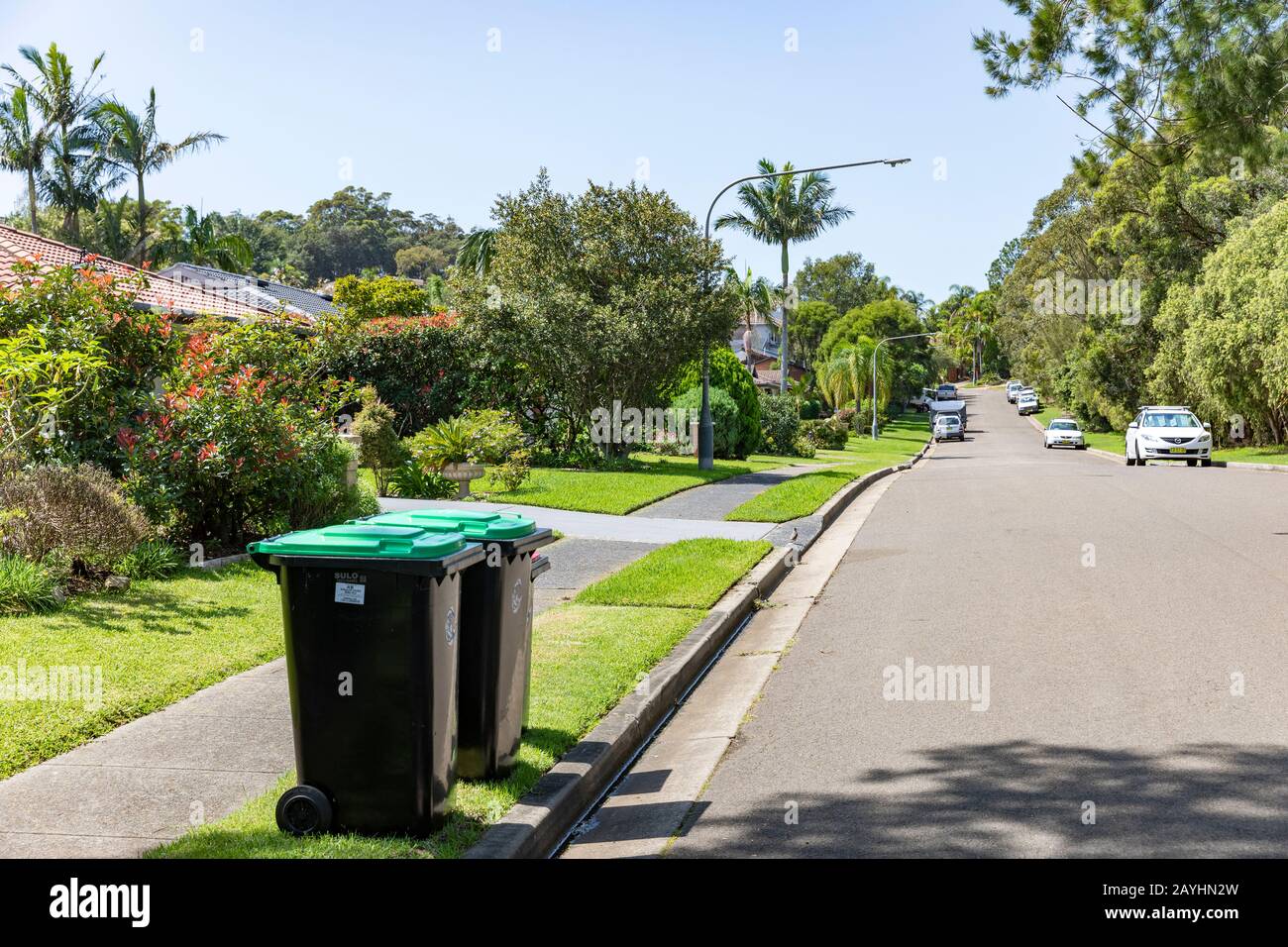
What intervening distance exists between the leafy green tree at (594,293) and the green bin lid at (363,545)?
63.2ft

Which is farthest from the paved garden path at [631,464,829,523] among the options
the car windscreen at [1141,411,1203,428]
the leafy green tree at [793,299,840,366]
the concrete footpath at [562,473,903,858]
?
the leafy green tree at [793,299,840,366]

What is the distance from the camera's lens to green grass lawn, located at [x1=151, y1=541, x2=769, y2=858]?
455 centimetres

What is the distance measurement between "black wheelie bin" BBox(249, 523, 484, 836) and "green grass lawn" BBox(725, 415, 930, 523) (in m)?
12.8

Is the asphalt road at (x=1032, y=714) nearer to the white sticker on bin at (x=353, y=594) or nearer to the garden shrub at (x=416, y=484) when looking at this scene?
the white sticker on bin at (x=353, y=594)

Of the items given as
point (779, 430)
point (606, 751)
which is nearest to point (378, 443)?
point (606, 751)

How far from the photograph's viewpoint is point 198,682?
7.16 metres

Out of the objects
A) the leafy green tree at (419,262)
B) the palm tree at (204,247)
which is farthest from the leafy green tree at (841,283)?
the palm tree at (204,247)

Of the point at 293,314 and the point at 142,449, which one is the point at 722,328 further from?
the point at 142,449

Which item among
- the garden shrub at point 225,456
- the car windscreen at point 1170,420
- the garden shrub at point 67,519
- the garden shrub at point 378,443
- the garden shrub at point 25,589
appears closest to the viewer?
the garden shrub at point 25,589

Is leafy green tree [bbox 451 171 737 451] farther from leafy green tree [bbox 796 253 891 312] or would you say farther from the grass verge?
leafy green tree [bbox 796 253 891 312]

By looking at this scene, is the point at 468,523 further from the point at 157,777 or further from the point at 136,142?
the point at 136,142

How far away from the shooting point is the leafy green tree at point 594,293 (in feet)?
79.0
